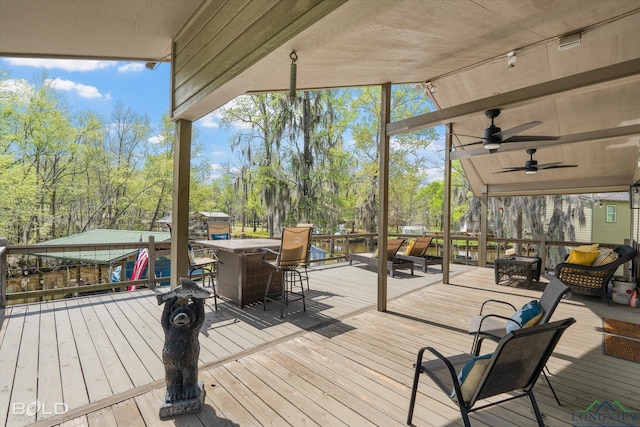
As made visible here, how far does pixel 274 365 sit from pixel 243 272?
1827mm

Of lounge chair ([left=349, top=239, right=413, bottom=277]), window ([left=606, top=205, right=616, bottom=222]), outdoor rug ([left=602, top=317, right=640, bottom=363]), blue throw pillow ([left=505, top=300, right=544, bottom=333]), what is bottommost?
outdoor rug ([left=602, top=317, right=640, bottom=363])

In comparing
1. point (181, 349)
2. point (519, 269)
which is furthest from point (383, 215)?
point (519, 269)

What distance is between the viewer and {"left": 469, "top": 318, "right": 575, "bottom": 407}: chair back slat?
1.59 m

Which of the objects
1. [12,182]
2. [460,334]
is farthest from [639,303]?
[12,182]

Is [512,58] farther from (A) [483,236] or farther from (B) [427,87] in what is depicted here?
(A) [483,236]

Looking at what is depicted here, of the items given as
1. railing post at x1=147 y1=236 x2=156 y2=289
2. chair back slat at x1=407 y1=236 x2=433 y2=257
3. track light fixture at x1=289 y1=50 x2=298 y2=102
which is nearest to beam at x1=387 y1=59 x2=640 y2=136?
track light fixture at x1=289 y1=50 x2=298 y2=102

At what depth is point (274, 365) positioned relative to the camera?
2734mm

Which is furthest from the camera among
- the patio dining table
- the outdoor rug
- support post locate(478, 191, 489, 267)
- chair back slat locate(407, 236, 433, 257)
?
support post locate(478, 191, 489, 267)

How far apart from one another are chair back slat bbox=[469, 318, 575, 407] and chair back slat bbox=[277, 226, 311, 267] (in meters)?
2.76

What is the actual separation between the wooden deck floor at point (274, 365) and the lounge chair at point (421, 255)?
2.83 meters

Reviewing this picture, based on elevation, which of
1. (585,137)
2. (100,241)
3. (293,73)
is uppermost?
(585,137)

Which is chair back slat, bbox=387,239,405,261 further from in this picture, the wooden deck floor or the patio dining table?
the patio dining table

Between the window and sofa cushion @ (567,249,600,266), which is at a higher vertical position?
the window

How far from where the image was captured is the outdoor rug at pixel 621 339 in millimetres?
3102
